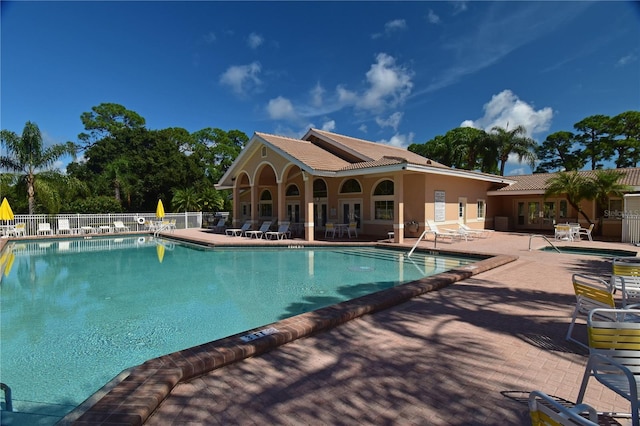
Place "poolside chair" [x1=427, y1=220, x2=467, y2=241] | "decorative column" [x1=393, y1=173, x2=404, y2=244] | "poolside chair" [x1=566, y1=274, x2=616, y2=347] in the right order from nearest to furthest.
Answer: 1. "poolside chair" [x1=566, y1=274, x2=616, y2=347]
2. "decorative column" [x1=393, y1=173, x2=404, y2=244]
3. "poolside chair" [x1=427, y1=220, x2=467, y2=241]

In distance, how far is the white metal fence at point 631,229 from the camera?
15516 mm

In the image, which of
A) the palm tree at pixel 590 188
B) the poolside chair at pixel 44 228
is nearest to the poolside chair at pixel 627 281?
the palm tree at pixel 590 188

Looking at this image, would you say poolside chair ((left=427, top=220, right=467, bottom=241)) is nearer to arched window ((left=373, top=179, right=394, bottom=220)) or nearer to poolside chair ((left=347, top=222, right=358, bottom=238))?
arched window ((left=373, top=179, right=394, bottom=220))

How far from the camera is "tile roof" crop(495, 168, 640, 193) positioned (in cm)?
1972

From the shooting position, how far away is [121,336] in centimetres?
610

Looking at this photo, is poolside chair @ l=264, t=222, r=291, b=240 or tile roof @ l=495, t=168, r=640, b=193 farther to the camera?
poolside chair @ l=264, t=222, r=291, b=240

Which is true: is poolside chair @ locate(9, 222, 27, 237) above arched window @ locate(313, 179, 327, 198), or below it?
below

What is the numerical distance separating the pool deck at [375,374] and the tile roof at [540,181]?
750 inches

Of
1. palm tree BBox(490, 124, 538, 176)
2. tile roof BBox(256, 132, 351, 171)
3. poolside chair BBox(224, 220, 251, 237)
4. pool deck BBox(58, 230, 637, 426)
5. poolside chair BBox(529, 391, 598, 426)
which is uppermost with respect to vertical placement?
palm tree BBox(490, 124, 538, 176)

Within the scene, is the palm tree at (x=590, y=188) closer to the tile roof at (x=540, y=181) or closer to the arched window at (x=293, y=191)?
the tile roof at (x=540, y=181)

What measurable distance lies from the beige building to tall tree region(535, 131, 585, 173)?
26.0 meters

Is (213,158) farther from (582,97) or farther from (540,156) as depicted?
(540,156)

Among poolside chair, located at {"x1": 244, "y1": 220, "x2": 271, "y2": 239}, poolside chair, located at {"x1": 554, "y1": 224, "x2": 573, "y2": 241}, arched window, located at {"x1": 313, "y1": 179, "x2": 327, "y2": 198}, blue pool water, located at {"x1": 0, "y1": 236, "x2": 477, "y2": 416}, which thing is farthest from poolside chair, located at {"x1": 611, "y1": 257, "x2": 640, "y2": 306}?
poolside chair, located at {"x1": 244, "y1": 220, "x2": 271, "y2": 239}

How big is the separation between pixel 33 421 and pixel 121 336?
2.69 m
